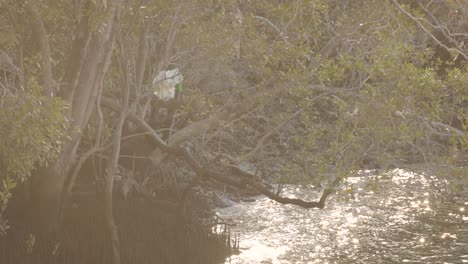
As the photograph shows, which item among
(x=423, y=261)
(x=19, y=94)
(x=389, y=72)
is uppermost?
(x=389, y=72)

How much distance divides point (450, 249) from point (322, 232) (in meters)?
2.98

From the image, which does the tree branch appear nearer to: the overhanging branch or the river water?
the overhanging branch

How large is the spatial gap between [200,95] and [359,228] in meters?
4.91

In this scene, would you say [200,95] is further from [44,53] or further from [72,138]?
[44,53]

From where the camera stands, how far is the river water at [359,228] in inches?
569

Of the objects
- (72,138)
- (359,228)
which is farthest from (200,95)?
(359,228)

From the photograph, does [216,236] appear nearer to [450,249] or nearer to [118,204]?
[118,204]

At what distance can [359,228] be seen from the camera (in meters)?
16.8

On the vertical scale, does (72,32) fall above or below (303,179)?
above

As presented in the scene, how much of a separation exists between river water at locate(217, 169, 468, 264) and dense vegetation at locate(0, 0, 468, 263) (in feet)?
3.70

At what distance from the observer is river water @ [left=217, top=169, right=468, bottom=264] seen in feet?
47.4

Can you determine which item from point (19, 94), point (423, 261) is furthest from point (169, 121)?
point (19, 94)

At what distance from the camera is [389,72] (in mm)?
11219

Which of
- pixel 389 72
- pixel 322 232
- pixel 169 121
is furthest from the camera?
pixel 169 121
